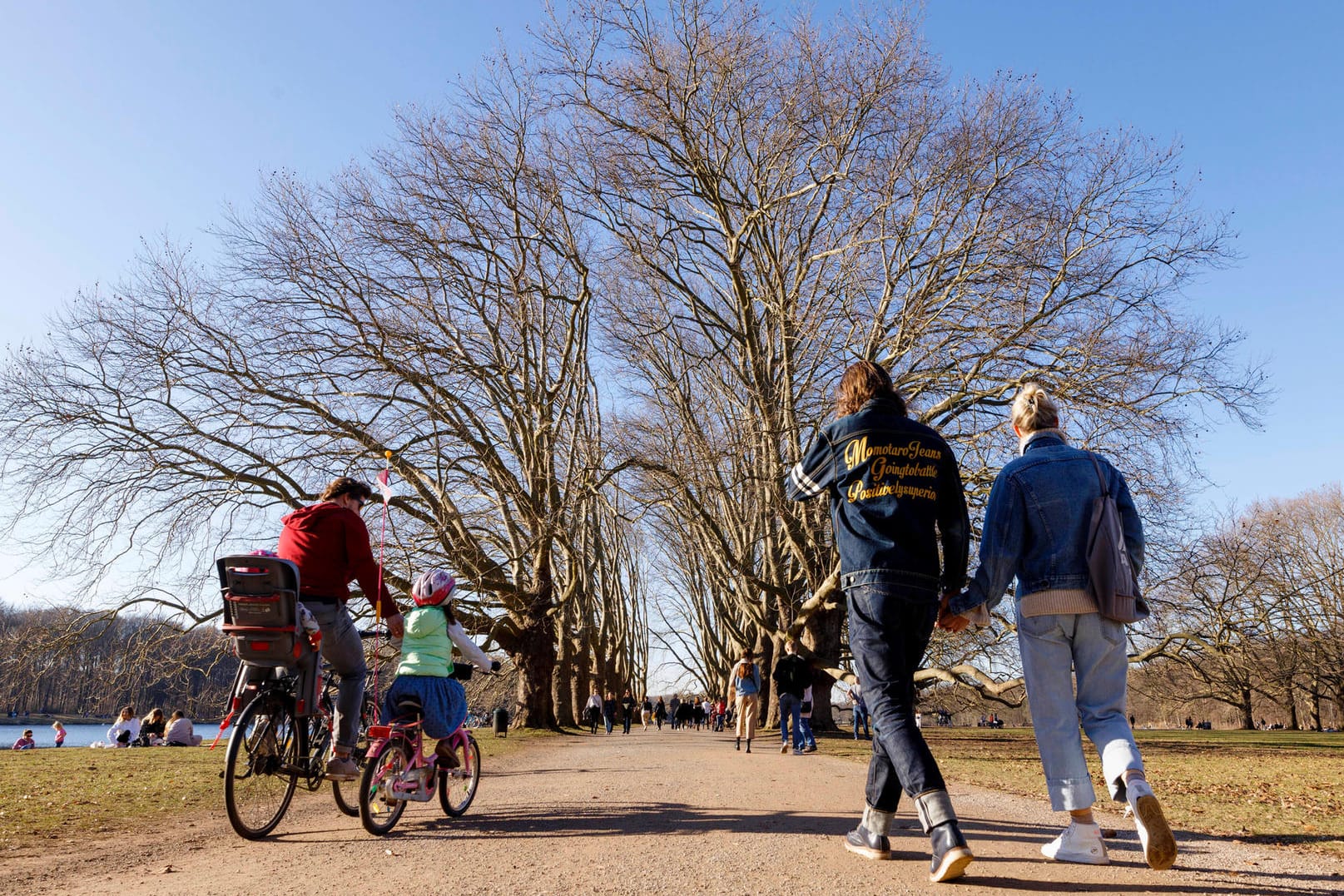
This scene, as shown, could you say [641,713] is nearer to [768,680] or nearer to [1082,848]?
[768,680]

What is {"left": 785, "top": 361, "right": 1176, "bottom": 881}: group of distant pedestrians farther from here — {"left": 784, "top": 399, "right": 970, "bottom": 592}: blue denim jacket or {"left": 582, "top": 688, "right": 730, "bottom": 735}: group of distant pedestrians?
{"left": 582, "top": 688, "right": 730, "bottom": 735}: group of distant pedestrians

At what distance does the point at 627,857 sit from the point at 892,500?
217 centimetres

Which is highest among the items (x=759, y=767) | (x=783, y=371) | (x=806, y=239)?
(x=806, y=239)

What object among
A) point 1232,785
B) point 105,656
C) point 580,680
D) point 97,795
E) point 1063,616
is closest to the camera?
point 1063,616

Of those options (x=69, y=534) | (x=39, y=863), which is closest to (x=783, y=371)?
(x=69, y=534)

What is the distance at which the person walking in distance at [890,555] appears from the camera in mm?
4129

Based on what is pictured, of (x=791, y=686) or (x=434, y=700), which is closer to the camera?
(x=434, y=700)

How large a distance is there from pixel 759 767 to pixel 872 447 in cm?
738

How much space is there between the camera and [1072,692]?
4230mm

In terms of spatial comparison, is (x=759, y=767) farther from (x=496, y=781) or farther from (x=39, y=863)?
(x=39, y=863)

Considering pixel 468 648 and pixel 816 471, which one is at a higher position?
pixel 816 471

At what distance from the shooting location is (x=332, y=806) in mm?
6809

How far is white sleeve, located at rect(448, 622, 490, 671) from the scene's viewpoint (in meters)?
5.91

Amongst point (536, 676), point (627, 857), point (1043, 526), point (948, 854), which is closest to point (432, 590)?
point (627, 857)
